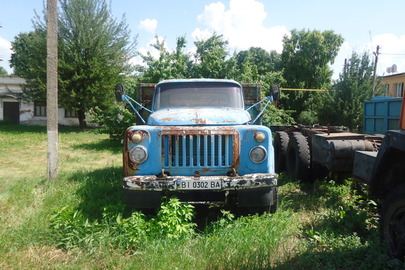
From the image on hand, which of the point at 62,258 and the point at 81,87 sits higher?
the point at 81,87

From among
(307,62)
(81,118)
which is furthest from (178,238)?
(307,62)

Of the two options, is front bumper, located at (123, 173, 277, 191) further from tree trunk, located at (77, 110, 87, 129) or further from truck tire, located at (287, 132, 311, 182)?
tree trunk, located at (77, 110, 87, 129)

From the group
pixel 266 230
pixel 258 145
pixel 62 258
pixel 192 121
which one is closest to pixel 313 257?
pixel 266 230

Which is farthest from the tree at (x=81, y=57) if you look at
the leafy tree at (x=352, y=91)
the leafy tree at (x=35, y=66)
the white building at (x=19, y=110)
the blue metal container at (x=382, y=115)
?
the blue metal container at (x=382, y=115)

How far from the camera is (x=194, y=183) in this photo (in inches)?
154

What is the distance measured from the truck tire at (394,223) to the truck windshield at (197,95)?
2760mm

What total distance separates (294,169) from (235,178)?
11.8ft

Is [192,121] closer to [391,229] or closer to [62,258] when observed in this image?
[62,258]

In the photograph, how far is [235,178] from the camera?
3912 mm

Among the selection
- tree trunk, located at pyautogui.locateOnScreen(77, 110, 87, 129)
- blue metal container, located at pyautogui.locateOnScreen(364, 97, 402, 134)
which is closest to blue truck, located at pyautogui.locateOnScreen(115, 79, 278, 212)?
blue metal container, located at pyautogui.locateOnScreen(364, 97, 402, 134)

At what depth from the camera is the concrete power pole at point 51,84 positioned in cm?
646

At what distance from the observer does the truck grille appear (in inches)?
162

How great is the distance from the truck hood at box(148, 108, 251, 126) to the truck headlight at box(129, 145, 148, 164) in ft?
2.04

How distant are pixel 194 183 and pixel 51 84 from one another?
4103mm
